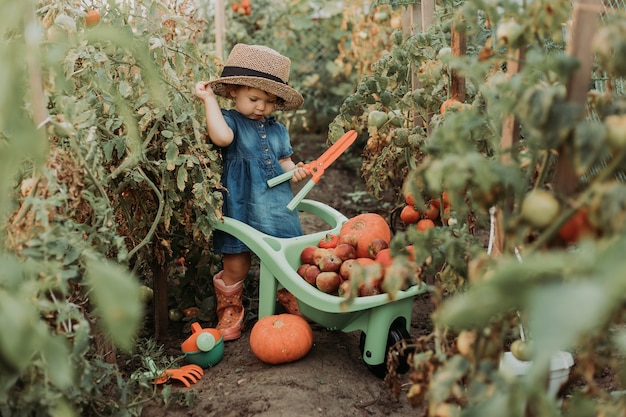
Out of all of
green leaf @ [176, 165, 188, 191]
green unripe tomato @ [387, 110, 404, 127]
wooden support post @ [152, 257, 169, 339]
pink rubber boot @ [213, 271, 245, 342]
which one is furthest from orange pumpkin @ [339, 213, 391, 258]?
wooden support post @ [152, 257, 169, 339]

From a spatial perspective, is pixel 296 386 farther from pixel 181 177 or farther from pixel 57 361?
pixel 57 361

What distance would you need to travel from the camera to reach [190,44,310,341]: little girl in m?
2.45

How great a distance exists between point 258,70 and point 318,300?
966mm

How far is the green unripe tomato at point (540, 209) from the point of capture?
1.01 metres

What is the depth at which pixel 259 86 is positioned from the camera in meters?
2.43

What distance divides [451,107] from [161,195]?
976mm

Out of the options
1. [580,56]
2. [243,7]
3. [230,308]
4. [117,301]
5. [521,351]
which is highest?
[580,56]

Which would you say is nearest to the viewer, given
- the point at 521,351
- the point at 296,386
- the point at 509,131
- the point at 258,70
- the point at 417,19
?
the point at 509,131

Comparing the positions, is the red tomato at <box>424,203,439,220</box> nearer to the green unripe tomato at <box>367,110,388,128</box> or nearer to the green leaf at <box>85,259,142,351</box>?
the green unripe tomato at <box>367,110,388,128</box>

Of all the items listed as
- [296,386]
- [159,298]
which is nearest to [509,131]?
[296,386]

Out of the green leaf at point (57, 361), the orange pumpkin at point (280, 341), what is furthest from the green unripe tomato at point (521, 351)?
the green leaf at point (57, 361)

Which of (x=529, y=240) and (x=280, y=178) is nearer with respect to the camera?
(x=529, y=240)

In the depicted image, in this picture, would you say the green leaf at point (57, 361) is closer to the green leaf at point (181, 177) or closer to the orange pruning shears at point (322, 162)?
the green leaf at point (181, 177)

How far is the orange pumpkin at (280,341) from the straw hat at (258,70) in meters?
0.90
